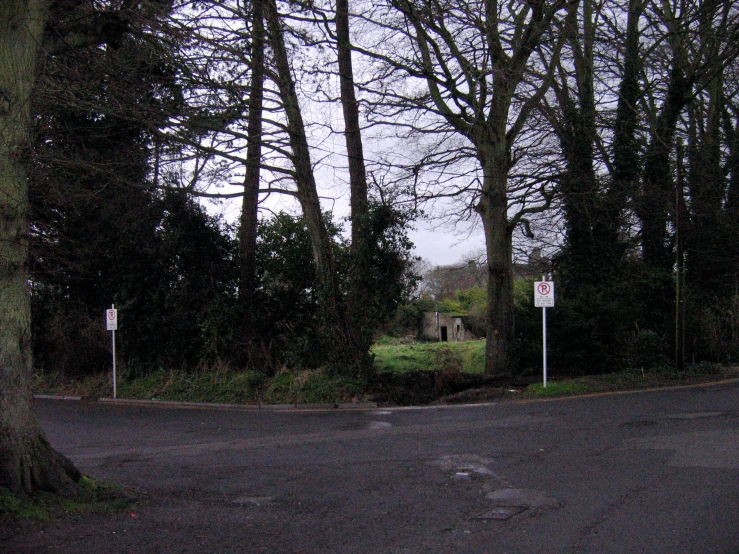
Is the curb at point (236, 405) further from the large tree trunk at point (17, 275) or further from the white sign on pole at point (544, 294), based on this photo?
the large tree trunk at point (17, 275)

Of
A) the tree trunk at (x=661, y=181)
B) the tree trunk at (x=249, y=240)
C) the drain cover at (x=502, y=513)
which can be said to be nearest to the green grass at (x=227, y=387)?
the tree trunk at (x=249, y=240)

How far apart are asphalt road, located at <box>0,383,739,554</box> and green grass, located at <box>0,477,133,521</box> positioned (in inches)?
9.1

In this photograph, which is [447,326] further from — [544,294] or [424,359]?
[544,294]

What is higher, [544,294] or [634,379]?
[544,294]

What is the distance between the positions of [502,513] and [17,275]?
5.29 metres

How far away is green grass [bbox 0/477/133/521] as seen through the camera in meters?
6.00

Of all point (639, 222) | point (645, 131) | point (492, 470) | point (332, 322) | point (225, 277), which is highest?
point (645, 131)

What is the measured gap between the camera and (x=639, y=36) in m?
20.4

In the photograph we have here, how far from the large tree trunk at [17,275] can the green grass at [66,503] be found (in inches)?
5.7

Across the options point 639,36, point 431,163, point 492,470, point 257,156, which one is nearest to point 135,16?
point 492,470

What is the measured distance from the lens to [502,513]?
6.52 metres

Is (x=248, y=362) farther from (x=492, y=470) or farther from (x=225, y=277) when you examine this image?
(x=492, y=470)

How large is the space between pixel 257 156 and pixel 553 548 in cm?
1362

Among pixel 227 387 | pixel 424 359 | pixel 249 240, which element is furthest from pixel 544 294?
pixel 249 240
